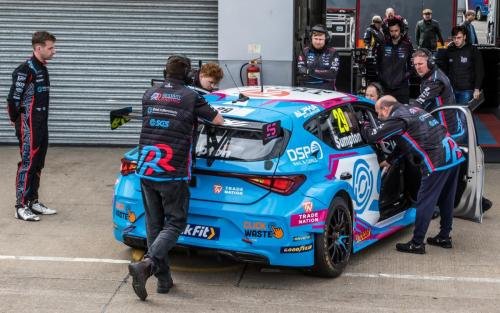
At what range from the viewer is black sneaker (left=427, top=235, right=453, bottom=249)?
8.27m

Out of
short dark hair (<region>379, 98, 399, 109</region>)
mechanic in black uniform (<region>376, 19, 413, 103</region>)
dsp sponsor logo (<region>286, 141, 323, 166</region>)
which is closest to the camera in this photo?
dsp sponsor logo (<region>286, 141, 323, 166</region>)

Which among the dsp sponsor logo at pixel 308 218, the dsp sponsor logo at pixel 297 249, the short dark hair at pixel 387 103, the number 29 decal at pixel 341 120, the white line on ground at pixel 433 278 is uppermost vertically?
the short dark hair at pixel 387 103

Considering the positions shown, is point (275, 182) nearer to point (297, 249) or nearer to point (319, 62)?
point (297, 249)

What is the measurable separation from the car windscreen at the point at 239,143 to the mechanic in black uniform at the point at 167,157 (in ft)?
0.96

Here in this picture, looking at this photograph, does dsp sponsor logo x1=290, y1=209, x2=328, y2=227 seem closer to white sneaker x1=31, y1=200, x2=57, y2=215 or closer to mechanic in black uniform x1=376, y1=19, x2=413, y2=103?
white sneaker x1=31, y1=200, x2=57, y2=215

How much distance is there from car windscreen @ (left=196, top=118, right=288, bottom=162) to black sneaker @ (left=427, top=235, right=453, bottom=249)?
7.02 feet

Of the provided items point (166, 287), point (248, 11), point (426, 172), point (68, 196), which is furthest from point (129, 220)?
point (248, 11)

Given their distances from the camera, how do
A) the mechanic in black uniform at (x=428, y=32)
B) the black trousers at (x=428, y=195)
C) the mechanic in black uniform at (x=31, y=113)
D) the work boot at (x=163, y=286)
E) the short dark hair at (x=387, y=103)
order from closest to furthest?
the work boot at (x=163, y=286) → the short dark hair at (x=387, y=103) → the black trousers at (x=428, y=195) → the mechanic in black uniform at (x=31, y=113) → the mechanic in black uniform at (x=428, y=32)

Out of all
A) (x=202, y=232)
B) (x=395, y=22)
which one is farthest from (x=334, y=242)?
(x=395, y=22)

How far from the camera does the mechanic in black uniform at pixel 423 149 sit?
7719mm

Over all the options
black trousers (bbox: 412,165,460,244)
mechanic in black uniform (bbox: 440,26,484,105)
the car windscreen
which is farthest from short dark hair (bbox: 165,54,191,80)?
mechanic in black uniform (bbox: 440,26,484,105)

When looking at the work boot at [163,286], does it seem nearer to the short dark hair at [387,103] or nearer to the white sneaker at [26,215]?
the short dark hair at [387,103]

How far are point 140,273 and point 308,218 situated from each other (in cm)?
131

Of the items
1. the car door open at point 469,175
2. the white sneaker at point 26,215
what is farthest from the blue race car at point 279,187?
the white sneaker at point 26,215
